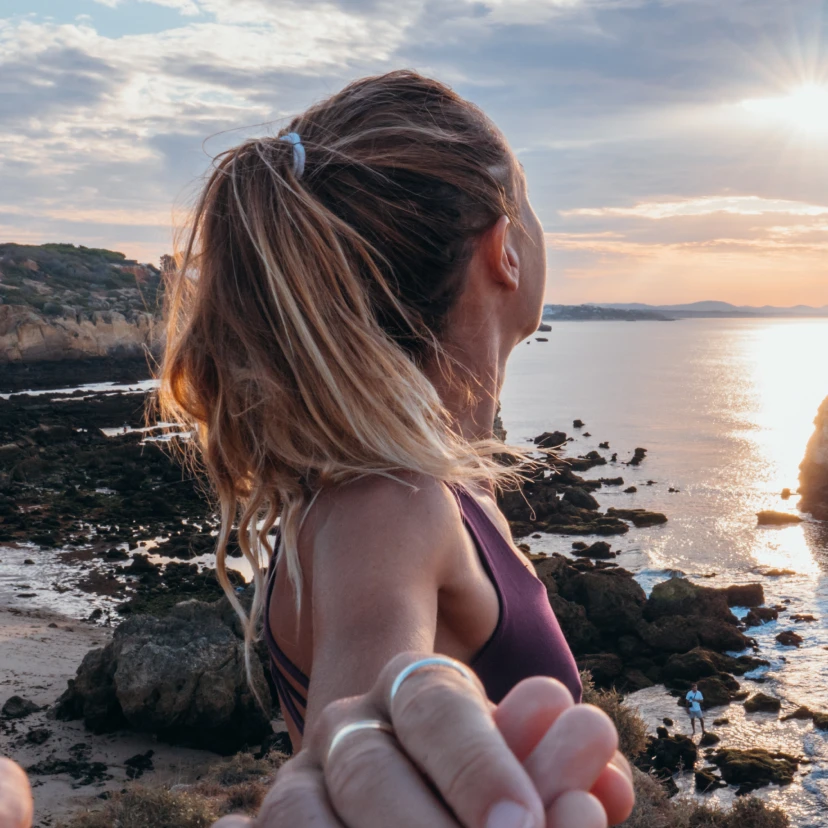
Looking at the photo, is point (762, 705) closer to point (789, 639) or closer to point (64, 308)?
point (789, 639)

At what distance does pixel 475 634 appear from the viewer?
149 cm

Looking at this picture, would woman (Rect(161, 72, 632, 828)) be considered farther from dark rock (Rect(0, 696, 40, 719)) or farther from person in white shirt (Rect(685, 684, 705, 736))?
person in white shirt (Rect(685, 684, 705, 736))

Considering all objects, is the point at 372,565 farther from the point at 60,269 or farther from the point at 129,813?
the point at 60,269

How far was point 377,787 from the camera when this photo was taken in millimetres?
696

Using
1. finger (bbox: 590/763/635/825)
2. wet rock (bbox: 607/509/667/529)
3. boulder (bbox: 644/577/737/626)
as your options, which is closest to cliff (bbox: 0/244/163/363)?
wet rock (bbox: 607/509/667/529)

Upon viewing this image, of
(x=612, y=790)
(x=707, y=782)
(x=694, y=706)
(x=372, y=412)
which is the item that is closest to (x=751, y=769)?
(x=707, y=782)

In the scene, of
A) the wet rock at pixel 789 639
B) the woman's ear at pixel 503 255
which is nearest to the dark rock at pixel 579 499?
the wet rock at pixel 789 639

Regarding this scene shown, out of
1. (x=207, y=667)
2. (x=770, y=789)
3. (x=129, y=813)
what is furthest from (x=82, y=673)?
(x=770, y=789)

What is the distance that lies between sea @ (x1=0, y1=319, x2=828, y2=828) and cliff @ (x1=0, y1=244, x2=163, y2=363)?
10.6 meters

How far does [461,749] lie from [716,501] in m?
41.5

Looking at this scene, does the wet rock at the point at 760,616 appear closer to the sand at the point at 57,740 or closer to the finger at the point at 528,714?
the sand at the point at 57,740

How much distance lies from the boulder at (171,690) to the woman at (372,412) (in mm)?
13141

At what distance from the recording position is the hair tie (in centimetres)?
176

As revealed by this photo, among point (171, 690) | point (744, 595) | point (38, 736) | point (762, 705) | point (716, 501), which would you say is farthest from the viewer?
point (716, 501)
